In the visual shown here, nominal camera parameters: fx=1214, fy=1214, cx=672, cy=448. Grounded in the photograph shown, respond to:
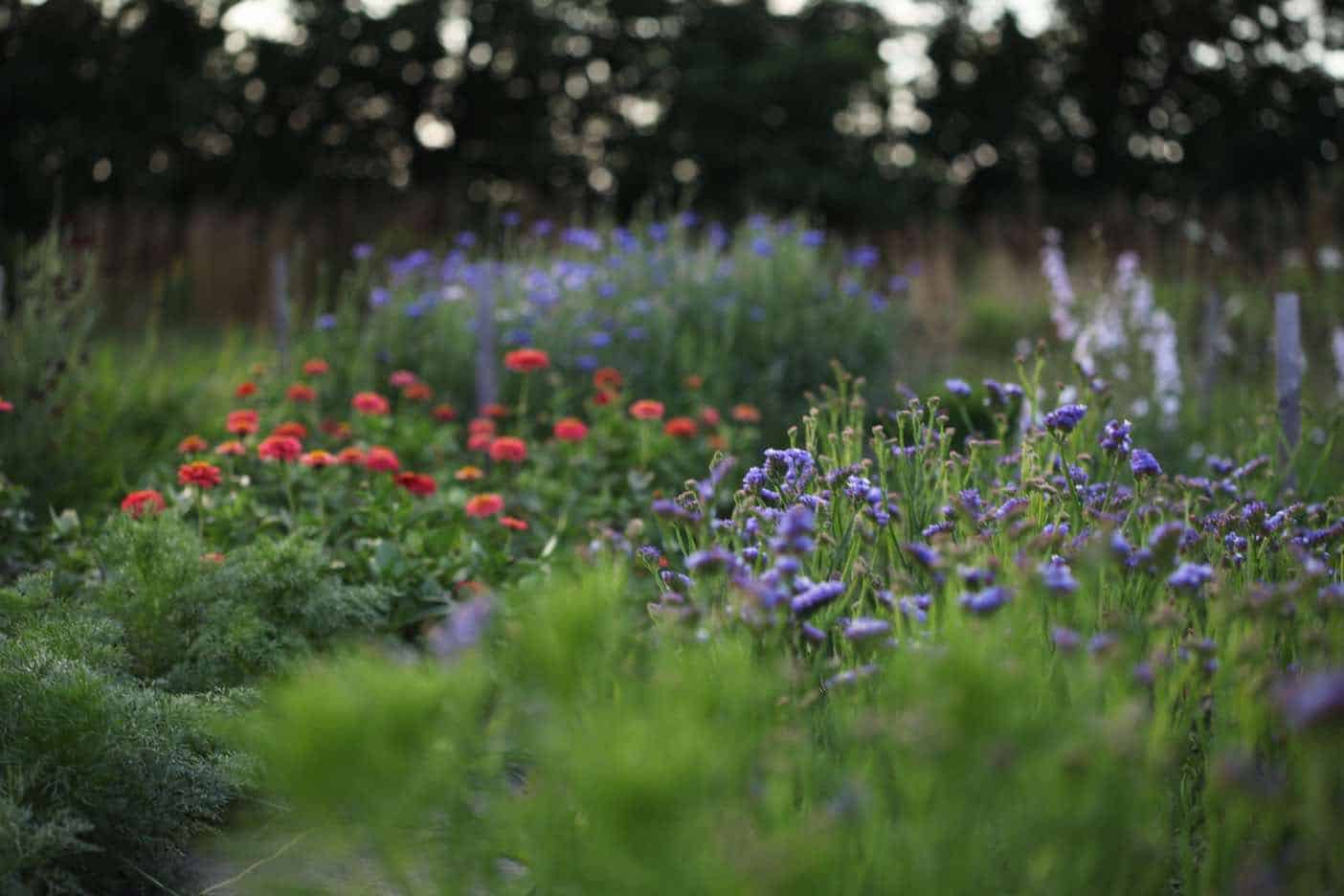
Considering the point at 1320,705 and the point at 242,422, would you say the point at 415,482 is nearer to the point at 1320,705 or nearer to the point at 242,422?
the point at 242,422

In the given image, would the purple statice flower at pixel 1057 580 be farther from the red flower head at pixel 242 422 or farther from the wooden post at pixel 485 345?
the wooden post at pixel 485 345

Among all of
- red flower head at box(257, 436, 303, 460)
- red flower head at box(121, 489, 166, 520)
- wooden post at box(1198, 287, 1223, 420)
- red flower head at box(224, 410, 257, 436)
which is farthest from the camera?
wooden post at box(1198, 287, 1223, 420)

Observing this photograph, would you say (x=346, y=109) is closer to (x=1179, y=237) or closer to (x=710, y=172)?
(x=710, y=172)

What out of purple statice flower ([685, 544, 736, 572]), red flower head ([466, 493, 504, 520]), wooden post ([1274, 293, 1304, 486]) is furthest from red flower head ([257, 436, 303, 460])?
wooden post ([1274, 293, 1304, 486])

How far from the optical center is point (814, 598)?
1863mm

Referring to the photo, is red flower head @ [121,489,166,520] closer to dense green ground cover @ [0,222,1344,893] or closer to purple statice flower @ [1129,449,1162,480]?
dense green ground cover @ [0,222,1344,893]

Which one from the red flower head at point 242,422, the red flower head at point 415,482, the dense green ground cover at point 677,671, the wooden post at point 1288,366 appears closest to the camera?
the dense green ground cover at point 677,671

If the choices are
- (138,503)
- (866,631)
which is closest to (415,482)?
(138,503)

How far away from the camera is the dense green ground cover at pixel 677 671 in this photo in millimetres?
1429

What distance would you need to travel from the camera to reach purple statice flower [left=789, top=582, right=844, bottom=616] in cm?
186

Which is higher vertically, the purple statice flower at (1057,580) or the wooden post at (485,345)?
the purple statice flower at (1057,580)

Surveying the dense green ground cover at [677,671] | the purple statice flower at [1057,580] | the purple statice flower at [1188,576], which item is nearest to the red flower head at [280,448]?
the dense green ground cover at [677,671]

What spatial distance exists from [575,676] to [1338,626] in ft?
3.90

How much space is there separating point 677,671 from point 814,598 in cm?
27
